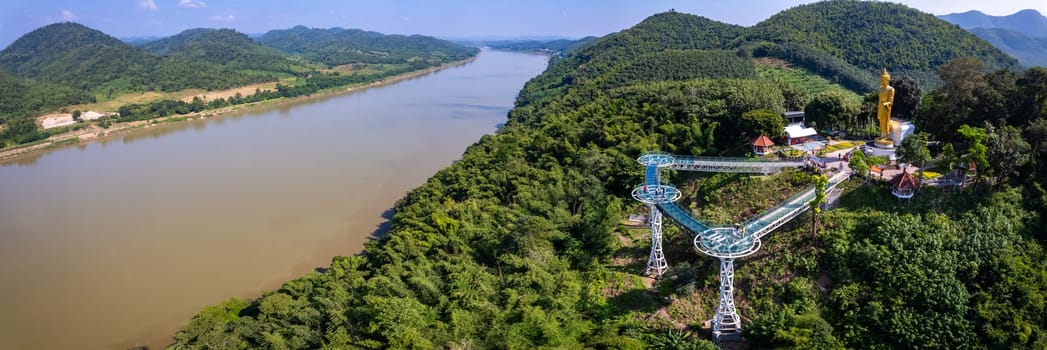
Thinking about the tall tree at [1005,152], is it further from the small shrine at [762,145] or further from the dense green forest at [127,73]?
the dense green forest at [127,73]

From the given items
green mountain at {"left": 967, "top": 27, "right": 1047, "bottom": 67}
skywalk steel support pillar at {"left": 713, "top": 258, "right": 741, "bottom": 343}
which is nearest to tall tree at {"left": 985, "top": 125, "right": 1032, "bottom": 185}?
skywalk steel support pillar at {"left": 713, "top": 258, "right": 741, "bottom": 343}

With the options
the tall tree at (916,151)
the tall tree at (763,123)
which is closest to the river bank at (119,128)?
the tall tree at (763,123)

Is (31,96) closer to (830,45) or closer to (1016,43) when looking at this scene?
(830,45)

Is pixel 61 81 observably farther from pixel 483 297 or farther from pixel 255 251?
pixel 483 297

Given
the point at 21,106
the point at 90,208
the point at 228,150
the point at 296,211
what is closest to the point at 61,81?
the point at 21,106

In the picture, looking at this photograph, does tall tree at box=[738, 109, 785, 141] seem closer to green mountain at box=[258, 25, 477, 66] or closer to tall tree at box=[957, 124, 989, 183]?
tall tree at box=[957, 124, 989, 183]

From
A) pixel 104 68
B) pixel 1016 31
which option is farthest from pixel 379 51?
pixel 1016 31
